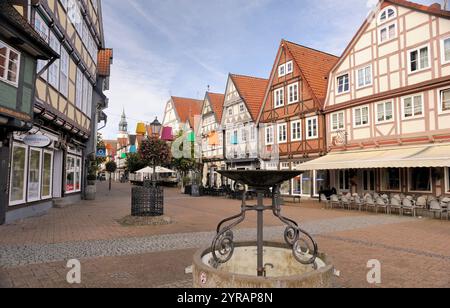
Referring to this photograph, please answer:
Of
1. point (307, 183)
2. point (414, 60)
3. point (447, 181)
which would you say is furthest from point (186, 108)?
point (447, 181)

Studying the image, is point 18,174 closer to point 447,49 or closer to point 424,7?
point 447,49

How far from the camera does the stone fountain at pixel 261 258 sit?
366 centimetres

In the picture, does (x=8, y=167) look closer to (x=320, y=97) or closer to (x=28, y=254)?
(x=28, y=254)

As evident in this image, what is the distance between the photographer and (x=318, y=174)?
23.5 m

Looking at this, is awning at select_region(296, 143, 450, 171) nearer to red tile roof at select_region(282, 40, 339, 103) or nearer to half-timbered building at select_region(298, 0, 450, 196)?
half-timbered building at select_region(298, 0, 450, 196)

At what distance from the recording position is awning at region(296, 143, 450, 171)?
13820mm

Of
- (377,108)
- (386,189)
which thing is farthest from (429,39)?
(386,189)

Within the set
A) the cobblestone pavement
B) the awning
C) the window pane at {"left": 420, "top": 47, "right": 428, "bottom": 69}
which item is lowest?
the cobblestone pavement

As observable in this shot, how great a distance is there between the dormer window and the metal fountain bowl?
58.4 ft

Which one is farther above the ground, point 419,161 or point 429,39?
point 429,39

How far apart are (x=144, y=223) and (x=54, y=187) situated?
26.9 feet

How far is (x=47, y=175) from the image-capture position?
49.8ft

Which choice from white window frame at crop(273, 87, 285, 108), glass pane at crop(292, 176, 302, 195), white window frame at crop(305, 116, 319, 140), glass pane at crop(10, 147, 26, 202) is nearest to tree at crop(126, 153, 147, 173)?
white window frame at crop(273, 87, 285, 108)
